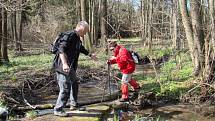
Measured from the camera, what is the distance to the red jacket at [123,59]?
11930mm

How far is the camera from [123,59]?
11.9 meters

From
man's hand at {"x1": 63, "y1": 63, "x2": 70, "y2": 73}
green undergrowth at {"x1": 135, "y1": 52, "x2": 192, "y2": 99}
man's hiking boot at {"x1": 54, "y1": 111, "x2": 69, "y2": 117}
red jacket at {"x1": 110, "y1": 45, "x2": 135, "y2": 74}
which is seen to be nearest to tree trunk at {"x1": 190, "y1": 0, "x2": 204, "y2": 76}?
green undergrowth at {"x1": 135, "y1": 52, "x2": 192, "y2": 99}

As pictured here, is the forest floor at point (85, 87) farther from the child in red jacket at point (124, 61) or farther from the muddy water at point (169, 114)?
the child in red jacket at point (124, 61)

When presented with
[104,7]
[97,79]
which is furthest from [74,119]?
[104,7]

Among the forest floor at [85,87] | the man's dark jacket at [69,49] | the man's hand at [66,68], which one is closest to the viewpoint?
the man's hand at [66,68]

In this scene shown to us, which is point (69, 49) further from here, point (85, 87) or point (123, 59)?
point (85, 87)

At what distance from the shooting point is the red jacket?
39.1ft

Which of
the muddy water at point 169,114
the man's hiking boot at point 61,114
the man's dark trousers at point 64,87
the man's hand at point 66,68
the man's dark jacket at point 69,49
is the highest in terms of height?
the man's dark jacket at point 69,49

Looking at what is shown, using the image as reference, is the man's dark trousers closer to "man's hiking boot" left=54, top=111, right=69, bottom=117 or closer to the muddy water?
"man's hiking boot" left=54, top=111, right=69, bottom=117

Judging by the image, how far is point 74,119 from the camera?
898 centimetres

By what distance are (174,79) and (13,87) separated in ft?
19.4

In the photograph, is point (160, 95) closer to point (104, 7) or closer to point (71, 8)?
point (104, 7)

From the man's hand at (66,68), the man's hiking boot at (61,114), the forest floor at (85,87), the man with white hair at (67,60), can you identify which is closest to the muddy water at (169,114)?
the forest floor at (85,87)

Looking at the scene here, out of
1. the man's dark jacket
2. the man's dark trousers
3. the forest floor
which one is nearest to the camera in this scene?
the man's dark jacket
